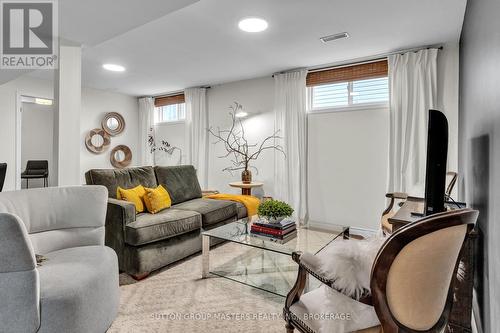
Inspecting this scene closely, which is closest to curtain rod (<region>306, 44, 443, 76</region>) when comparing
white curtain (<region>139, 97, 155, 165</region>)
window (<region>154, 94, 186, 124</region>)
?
window (<region>154, 94, 186, 124</region>)

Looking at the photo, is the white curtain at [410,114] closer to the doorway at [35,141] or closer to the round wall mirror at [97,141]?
the round wall mirror at [97,141]

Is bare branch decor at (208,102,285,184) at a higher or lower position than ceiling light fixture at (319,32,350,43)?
lower

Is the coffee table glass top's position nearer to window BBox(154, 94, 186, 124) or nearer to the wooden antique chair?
the wooden antique chair

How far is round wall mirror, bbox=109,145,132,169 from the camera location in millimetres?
5725

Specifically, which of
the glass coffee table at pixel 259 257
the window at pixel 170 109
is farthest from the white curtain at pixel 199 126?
the glass coffee table at pixel 259 257

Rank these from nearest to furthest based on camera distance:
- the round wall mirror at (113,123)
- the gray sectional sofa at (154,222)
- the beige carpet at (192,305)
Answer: the beige carpet at (192,305), the gray sectional sofa at (154,222), the round wall mirror at (113,123)

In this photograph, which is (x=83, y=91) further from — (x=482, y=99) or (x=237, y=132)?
(x=482, y=99)

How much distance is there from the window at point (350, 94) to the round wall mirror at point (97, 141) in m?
4.07

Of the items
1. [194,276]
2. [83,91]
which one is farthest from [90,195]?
[83,91]

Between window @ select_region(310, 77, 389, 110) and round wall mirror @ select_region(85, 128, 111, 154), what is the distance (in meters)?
4.07

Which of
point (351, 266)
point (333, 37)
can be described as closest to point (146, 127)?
point (333, 37)

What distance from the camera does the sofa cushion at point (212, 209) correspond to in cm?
312

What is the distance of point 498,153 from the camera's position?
3.72ft

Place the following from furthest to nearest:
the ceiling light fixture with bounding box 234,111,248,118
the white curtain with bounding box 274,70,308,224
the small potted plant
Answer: the ceiling light fixture with bounding box 234,111,248,118 < the white curtain with bounding box 274,70,308,224 < the small potted plant
